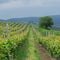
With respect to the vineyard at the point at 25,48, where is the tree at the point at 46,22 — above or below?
below

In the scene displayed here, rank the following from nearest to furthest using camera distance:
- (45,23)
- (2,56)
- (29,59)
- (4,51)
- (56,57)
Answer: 1. (2,56)
2. (4,51)
3. (56,57)
4. (29,59)
5. (45,23)

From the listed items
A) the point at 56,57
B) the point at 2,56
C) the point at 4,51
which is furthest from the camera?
the point at 56,57

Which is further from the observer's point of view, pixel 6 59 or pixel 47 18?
pixel 47 18

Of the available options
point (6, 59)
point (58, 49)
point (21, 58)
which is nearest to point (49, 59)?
point (21, 58)

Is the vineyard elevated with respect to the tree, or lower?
elevated

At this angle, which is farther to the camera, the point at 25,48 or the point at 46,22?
the point at 46,22

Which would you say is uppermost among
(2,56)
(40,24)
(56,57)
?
(2,56)

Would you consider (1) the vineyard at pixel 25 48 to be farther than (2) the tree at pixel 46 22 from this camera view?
No

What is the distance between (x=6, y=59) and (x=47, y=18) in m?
100

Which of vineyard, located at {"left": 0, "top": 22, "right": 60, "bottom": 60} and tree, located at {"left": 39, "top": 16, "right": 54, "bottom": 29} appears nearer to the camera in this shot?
vineyard, located at {"left": 0, "top": 22, "right": 60, "bottom": 60}

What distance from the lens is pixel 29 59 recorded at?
27.5 meters

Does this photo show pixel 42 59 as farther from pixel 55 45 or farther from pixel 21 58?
pixel 55 45

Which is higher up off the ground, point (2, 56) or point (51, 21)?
point (2, 56)

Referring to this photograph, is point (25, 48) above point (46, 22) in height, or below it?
above
